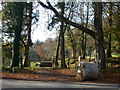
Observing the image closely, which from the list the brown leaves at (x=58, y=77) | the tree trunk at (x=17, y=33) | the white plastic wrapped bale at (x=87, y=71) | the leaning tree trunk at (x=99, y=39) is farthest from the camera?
the tree trunk at (x=17, y=33)

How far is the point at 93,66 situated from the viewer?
33.2ft

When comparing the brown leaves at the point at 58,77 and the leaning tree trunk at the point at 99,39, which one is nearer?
the brown leaves at the point at 58,77

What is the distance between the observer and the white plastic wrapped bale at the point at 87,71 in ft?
32.1

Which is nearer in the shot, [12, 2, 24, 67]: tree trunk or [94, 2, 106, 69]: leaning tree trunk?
[94, 2, 106, 69]: leaning tree trunk

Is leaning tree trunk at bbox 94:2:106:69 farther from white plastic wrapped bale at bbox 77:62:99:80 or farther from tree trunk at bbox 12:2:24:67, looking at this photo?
tree trunk at bbox 12:2:24:67

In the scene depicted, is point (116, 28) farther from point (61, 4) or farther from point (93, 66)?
point (61, 4)

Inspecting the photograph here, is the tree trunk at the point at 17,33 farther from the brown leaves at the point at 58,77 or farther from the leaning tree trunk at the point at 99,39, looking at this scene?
the leaning tree trunk at the point at 99,39

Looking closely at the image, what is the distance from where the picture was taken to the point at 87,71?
32.1 ft

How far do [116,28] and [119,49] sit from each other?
2.37 m

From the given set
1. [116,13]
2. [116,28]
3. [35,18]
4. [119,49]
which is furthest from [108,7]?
[35,18]

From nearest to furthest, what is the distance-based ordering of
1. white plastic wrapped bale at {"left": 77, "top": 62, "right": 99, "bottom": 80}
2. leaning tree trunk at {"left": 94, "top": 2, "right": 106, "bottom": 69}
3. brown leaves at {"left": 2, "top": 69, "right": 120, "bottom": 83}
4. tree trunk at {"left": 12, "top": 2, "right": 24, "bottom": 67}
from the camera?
white plastic wrapped bale at {"left": 77, "top": 62, "right": 99, "bottom": 80}
brown leaves at {"left": 2, "top": 69, "right": 120, "bottom": 83}
leaning tree trunk at {"left": 94, "top": 2, "right": 106, "bottom": 69}
tree trunk at {"left": 12, "top": 2, "right": 24, "bottom": 67}

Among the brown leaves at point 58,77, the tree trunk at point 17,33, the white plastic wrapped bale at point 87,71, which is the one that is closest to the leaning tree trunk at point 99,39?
the brown leaves at point 58,77

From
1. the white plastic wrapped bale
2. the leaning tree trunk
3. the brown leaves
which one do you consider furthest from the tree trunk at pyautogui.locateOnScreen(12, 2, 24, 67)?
the white plastic wrapped bale

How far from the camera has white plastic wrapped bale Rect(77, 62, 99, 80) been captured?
32.1 ft
